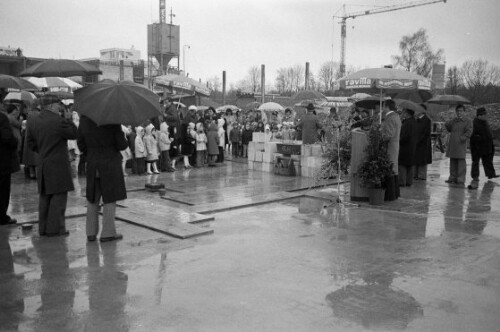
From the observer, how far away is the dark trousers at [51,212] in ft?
22.0

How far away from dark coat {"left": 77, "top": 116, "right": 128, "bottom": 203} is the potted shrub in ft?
15.4

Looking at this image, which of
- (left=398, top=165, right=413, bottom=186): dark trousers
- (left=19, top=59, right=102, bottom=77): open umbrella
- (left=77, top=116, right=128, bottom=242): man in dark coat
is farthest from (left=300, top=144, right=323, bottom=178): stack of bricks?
(left=77, top=116, right=128, bottom=242): man in dark coat

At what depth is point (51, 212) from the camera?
264 inches

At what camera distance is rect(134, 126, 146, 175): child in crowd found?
12922 mm

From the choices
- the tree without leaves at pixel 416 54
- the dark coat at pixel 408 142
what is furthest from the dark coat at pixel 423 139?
the tree without leaves at pixel 416 54

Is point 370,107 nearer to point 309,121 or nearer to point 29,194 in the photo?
point 309,121

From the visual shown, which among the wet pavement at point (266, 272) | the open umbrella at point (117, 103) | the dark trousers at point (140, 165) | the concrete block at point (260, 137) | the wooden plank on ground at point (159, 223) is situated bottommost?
the wet pavement at point (266, 272)

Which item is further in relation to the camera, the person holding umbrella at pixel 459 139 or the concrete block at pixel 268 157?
the concrete block at pixel 268 157

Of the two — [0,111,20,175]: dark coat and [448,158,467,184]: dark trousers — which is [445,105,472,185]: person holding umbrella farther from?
[0,111,20,175]: dark coat

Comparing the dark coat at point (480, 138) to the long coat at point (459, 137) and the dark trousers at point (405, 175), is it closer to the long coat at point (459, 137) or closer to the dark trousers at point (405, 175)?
the long coat at point (459, 137)

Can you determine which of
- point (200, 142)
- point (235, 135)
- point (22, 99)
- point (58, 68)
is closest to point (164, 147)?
point (200, 142)

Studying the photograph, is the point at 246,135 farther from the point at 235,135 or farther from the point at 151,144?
the point at 151,144

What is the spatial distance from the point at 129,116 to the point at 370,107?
24.6 ft

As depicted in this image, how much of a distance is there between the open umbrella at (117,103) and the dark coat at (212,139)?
28.9 ft
